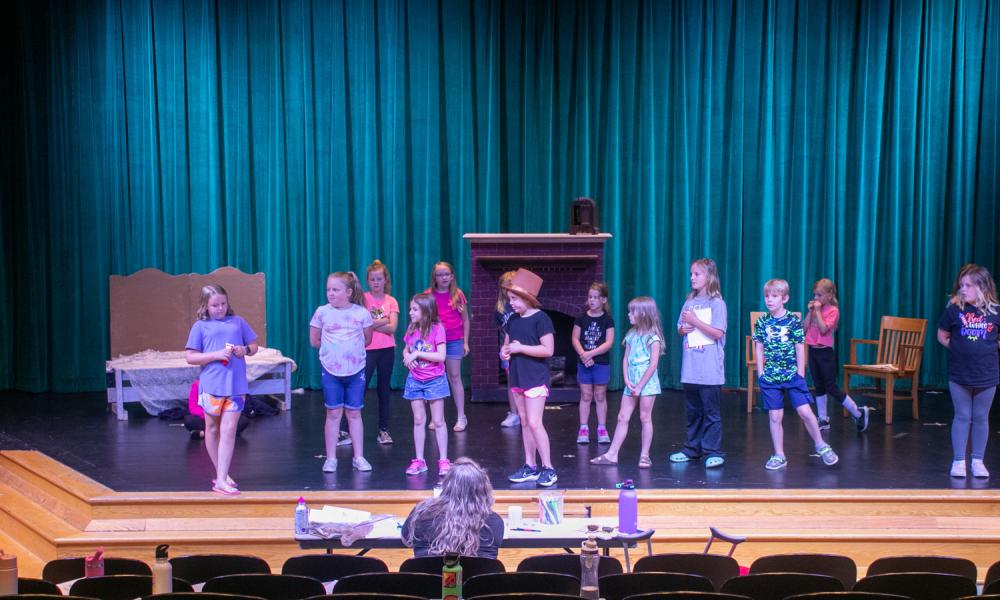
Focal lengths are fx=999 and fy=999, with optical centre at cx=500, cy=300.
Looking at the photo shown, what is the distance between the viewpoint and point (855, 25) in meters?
10.6

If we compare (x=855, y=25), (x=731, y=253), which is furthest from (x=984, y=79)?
(x=731, y=253)

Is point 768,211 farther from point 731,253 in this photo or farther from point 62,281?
point 62,281

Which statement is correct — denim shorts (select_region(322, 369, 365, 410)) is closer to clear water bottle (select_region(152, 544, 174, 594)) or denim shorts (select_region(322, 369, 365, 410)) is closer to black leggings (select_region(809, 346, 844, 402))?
clear water bottle (select_region(152, 544, 174, 594))

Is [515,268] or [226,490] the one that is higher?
[515,268]

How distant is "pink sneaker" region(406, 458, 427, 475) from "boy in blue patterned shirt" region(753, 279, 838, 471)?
2374 millimetres

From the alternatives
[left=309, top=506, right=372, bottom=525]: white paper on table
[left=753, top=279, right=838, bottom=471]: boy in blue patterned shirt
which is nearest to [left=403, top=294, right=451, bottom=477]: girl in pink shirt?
[left=309, top=506, right=372, bottom=525]: white paper on table

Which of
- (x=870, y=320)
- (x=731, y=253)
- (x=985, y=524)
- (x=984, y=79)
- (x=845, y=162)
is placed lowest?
(x=985, y=524)

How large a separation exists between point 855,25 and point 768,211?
2.18 metres

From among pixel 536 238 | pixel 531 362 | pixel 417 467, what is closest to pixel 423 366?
pixel 417 467

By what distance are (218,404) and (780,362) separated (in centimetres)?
375

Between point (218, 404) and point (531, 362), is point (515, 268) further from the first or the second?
point (218, 404)

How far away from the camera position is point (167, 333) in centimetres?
997

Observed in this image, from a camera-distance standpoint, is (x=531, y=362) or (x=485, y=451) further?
(x=485, y=451)

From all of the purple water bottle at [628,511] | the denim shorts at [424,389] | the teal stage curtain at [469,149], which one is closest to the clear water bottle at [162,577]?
the purple water bottle at [628,511]
